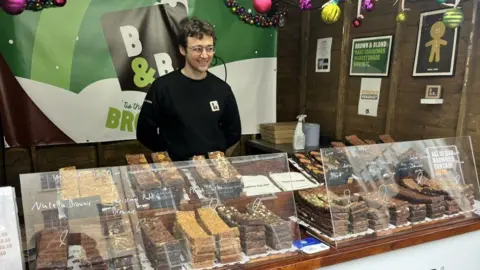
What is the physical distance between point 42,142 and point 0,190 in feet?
6.76

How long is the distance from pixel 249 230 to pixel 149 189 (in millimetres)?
403

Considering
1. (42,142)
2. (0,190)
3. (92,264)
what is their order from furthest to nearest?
1. (42,142)
2. (92,264)
3. (0,190)

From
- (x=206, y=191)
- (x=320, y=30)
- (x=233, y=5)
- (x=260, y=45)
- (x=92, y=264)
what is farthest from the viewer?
(x=320, y=30)

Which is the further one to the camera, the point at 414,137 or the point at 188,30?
the point at 414,137

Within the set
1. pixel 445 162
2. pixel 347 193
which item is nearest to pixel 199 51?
pixel 347 193

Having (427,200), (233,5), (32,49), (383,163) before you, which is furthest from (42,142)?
(427,200)

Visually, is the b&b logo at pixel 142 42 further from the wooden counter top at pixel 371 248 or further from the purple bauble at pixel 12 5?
the wooden counter top at pixel 371 248

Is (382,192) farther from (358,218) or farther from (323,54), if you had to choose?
(323,54)

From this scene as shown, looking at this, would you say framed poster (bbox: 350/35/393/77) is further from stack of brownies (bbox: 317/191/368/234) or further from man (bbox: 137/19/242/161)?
stack of brownies (bbox: 317/191/368/234)

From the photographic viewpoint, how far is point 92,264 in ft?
3.99

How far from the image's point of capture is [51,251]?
1.19 m

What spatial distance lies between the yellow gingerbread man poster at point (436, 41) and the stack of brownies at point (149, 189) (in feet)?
7.38

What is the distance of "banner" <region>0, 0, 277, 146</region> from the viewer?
2.80 m

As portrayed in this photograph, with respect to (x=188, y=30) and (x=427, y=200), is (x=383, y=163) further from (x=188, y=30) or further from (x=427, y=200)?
(x=188, y=30)
